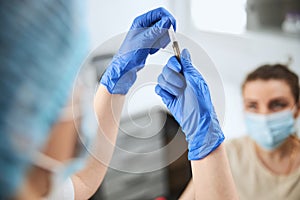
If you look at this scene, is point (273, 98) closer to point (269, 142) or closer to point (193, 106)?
point (269, 142)

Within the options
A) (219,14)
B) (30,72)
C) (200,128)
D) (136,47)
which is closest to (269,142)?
(219,14)

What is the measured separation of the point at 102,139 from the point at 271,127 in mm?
699

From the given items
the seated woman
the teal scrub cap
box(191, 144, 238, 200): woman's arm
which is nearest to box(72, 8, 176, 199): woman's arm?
box(191, 144, 238, 200): woman's arm

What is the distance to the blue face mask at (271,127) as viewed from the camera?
134cm

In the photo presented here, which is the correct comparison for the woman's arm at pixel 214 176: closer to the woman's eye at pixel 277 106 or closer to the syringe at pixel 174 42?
the syringe at pixel 174 42

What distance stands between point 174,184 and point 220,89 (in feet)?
1.74

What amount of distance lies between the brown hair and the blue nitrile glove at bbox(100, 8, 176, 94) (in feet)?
2.09

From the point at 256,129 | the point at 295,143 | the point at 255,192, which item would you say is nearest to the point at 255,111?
the point at 256,129

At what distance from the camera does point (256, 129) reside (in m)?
1.38

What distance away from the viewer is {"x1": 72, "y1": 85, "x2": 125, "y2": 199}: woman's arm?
92 centimetres

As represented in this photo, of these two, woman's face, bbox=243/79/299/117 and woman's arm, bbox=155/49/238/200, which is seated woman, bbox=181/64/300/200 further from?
woman's arm, bbox=155/49/238/200

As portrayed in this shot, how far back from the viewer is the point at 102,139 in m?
0.93

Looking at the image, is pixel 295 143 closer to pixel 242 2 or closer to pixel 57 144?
pixel 242 2

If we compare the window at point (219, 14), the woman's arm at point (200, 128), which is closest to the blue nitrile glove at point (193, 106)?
the woman's arm at point (200, 128)
